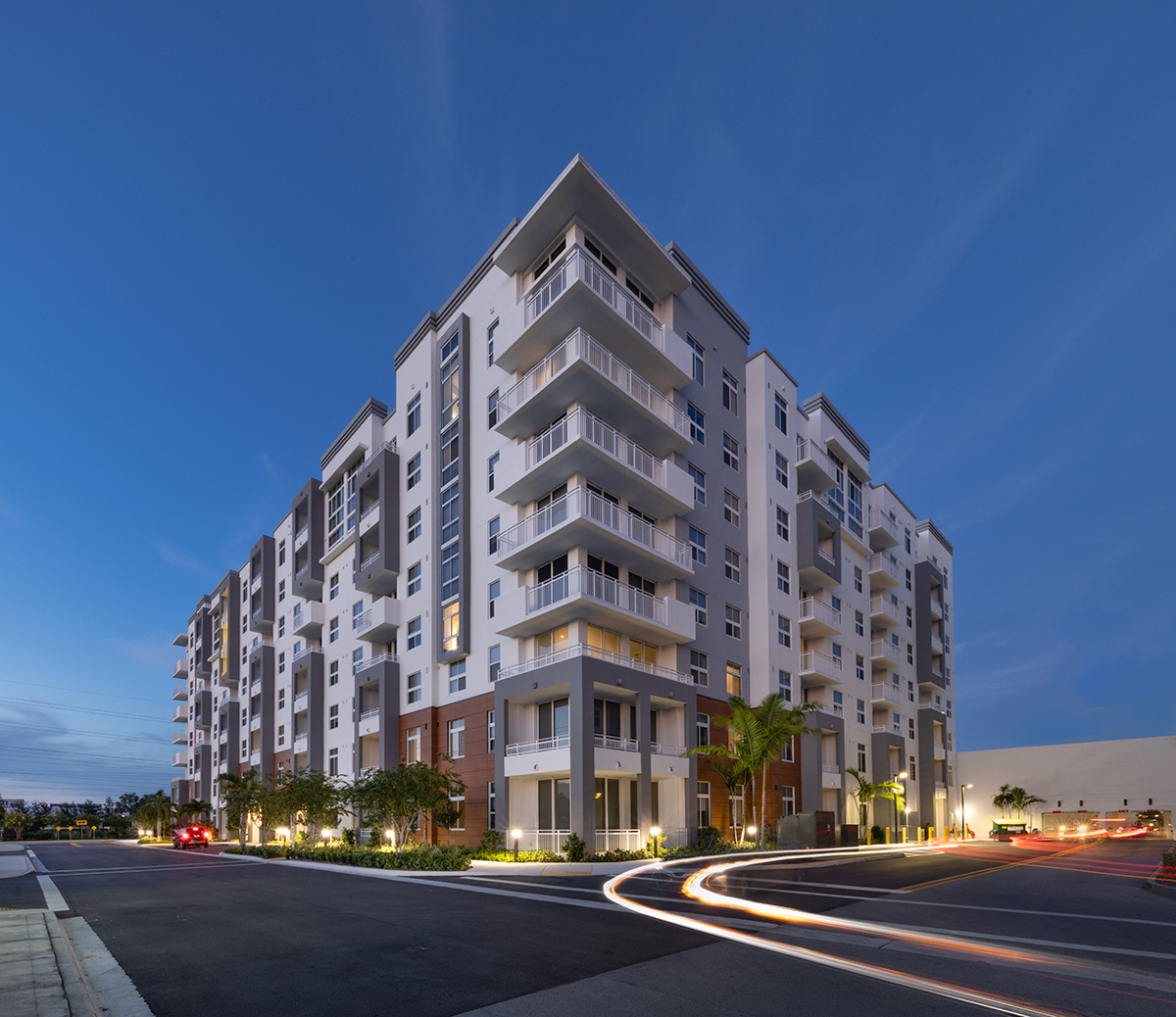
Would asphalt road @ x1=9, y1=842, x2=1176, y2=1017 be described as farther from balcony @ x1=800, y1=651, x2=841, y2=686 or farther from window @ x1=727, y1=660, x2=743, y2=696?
balcony @ x1=800, y1=651, x2=841, y2=686

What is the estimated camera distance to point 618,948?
11.1 meters

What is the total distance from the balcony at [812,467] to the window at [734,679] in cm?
1293

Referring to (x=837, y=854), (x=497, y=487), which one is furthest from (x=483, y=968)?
(x=837, y=854)

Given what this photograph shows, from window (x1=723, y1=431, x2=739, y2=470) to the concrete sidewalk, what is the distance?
111 ft

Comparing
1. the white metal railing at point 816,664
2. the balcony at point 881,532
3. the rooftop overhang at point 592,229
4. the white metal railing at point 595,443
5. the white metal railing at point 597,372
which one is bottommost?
the white metal railing at point 816,664

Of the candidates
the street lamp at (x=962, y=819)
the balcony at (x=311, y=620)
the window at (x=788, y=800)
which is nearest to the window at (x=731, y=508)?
the window at (x=788, y=800)

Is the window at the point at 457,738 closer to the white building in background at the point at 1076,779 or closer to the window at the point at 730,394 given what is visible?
→ the window at the point at 730,394

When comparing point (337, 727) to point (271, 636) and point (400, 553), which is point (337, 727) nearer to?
point (400, 553)

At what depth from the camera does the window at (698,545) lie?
A: 39062 millimetres

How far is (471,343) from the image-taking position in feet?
135

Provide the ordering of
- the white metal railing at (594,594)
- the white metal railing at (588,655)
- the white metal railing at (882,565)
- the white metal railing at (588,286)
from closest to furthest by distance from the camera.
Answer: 1. the white metal railing at (594,594)
2. the white metal railing at (588,655)
3. the white metal railing at (588,286)
4. the white metal railing at (882,565)

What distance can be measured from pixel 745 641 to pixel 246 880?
84.2ft

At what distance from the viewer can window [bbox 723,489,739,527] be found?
4228 cm

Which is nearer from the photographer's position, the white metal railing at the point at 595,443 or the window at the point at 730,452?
the white metal railing at the point at 595,443
